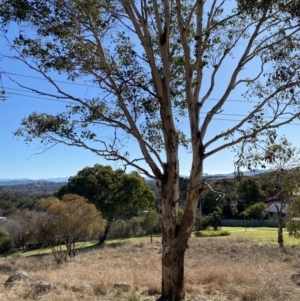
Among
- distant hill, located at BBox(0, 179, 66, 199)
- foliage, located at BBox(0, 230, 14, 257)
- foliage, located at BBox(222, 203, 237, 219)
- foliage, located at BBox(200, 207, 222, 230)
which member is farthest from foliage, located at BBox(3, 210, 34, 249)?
distant hill, located at BBox(0, 179, 66, 199)

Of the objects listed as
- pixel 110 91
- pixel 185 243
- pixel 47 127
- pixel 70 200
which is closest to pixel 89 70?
pixel 110 91

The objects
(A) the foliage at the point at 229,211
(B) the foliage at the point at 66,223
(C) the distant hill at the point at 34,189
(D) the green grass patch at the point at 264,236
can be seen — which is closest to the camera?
(B) the foliage at the point at 66,223

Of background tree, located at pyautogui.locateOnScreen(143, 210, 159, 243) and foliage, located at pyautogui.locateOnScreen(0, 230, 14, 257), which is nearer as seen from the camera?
foliage, located at pyautogui.locateOnScreen(0, 230, 14, 257)

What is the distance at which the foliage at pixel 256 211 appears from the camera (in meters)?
37.3

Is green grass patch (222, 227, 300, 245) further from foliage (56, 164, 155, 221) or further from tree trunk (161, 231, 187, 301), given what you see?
tree trunk (161, 231, 187, 301)

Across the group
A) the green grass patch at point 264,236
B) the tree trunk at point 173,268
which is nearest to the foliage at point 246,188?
the tree trunk at point 173,268

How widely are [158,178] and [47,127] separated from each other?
259cm

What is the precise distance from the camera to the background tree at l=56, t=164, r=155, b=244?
1355 inches

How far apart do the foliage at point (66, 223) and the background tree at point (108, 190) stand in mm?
9044

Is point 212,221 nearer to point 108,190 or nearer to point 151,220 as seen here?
point 151,220

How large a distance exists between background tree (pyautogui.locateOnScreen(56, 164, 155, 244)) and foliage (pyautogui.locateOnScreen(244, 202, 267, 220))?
9.79 m

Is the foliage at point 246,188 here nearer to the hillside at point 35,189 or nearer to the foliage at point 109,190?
the foliage at point 109,190

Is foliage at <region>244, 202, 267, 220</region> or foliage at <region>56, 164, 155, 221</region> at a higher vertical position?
foliage at <region>56, 164, 155, 221</region>

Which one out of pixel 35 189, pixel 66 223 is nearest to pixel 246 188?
pixel 66 223
